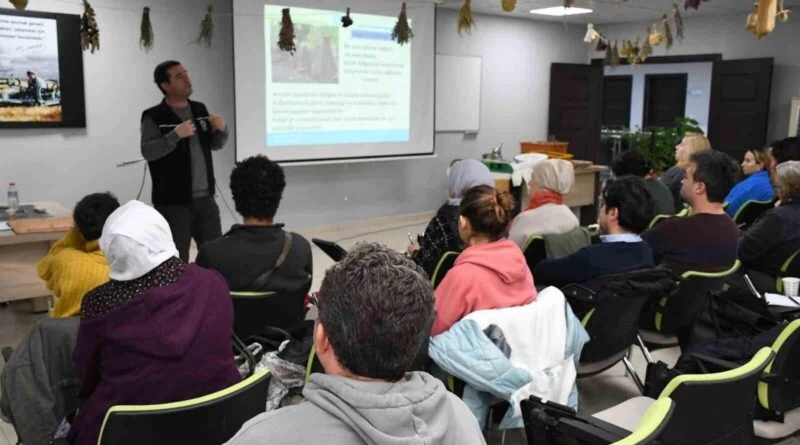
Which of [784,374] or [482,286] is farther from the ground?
[482,286]

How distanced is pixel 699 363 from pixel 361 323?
1559mm

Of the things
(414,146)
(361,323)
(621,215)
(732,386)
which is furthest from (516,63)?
(361,323)

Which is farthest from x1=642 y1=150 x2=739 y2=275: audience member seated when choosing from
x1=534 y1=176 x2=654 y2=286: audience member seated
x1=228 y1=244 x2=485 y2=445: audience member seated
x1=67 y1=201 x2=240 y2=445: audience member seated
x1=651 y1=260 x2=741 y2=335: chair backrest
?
x1=228 y1=244 x2=485 y2=445: audience member seated

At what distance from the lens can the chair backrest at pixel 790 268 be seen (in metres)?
3.50

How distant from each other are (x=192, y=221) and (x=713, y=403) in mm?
3132

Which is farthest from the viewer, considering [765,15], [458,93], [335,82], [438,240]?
[458,93]

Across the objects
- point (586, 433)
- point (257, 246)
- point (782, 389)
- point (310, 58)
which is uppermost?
point (310, 58)

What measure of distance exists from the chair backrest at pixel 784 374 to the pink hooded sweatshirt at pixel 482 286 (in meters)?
0.76

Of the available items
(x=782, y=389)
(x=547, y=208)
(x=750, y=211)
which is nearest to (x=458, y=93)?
(x=750, y=211)

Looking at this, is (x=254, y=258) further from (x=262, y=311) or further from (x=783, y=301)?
(x=783, y=301)

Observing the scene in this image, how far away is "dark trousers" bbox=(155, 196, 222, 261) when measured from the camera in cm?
385

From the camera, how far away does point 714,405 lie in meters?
1.61

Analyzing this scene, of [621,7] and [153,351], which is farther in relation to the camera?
[621,7]

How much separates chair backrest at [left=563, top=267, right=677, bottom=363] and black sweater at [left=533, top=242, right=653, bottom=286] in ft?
0.32
